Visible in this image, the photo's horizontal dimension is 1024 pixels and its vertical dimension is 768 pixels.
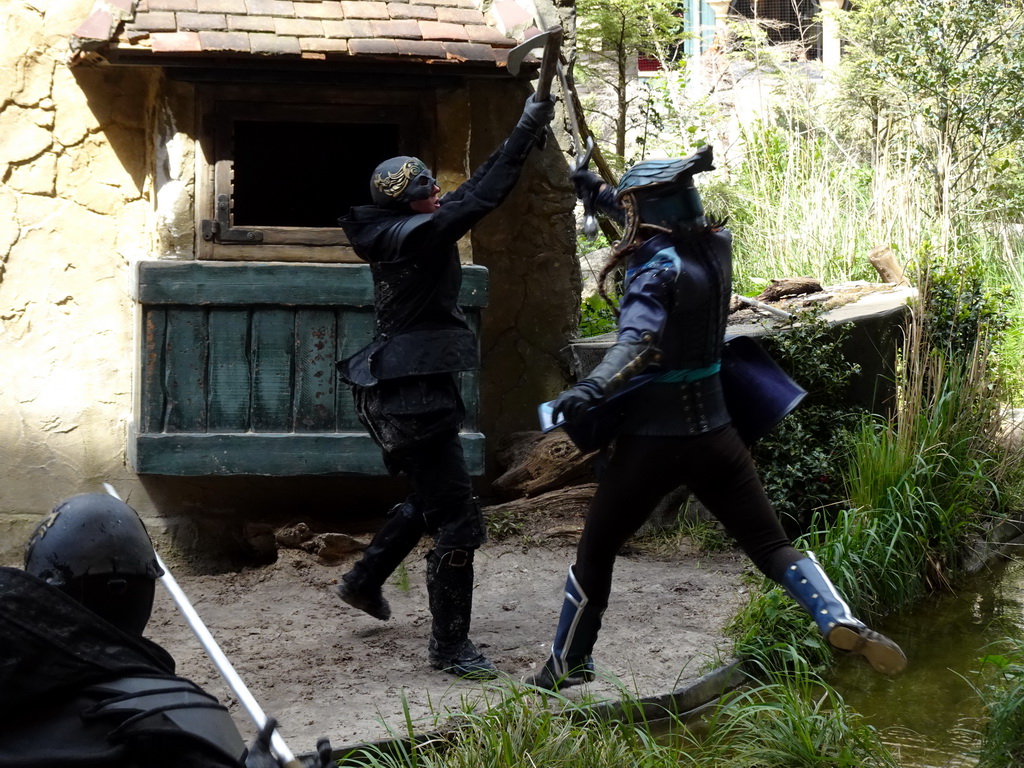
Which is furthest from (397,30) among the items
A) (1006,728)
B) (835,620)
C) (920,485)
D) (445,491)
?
(1006,728)

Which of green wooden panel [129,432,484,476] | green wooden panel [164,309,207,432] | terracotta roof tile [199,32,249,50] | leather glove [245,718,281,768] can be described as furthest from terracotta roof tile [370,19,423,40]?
leather glove [245,718,281,768]

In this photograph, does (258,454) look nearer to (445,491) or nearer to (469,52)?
(445,491)

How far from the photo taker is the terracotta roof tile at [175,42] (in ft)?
16.9

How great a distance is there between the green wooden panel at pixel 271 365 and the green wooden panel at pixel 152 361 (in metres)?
0.42

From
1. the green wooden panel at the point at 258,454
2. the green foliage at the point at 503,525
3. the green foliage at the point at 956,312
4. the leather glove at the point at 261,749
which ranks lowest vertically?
the green foliage at the point at 503,525

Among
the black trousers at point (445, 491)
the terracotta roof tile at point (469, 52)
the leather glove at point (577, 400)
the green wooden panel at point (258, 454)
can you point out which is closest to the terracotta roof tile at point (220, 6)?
the terracotta roof tile at point (469, 52)

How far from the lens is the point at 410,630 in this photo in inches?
195

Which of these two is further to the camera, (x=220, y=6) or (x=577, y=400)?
(x=220, y=6)

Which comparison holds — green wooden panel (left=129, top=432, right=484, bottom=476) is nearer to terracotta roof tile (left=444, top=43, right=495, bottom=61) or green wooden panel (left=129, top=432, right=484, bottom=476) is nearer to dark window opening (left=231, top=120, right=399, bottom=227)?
terracotta roof tile (left=444, top=43, right=495, bottom=61)

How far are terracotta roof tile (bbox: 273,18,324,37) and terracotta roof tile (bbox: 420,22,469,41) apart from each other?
478 mm

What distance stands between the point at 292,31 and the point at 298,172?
2691 millimetres

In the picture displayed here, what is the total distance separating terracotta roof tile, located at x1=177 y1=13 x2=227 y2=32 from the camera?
5.28m

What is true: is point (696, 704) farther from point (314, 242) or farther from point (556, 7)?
point (556, 7)

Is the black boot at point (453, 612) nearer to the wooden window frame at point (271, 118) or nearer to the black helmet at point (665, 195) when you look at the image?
the black helmet at point (665, 195)
